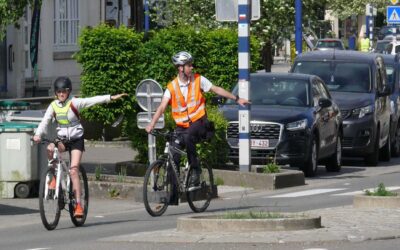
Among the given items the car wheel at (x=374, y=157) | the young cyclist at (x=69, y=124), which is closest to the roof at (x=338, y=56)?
the car wheel at (x=374, y=157)

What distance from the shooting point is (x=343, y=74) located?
86.0 feet

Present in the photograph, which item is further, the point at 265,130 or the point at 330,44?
the point at 330,44

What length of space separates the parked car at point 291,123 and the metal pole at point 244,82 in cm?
95

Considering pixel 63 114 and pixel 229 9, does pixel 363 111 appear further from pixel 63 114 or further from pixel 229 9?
pixel 63 114

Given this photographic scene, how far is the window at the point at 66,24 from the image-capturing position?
41.3 meters

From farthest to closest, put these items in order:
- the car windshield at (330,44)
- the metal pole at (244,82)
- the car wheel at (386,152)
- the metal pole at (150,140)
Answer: the car windshield at (330,44) → the car wheel at (386,152) → the metal pole at (244,82) → the metal pole at (150,140)

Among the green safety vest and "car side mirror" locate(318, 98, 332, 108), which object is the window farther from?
the green safety vest

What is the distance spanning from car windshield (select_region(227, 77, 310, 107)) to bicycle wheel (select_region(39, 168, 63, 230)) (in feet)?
29.2

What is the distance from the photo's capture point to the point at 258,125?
22172mm

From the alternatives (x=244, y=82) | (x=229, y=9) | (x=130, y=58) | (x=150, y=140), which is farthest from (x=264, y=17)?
(x=150, y=140)

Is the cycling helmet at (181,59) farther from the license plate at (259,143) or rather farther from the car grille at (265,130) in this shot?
the license plate at (259,143)

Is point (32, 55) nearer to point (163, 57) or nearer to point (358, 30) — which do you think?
point (163, 57)

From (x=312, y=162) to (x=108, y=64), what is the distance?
17.4 ft

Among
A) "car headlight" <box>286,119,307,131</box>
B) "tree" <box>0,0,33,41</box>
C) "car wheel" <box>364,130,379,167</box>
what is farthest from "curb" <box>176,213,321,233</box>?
"car wheel" <box>364,130,379,167</box>
